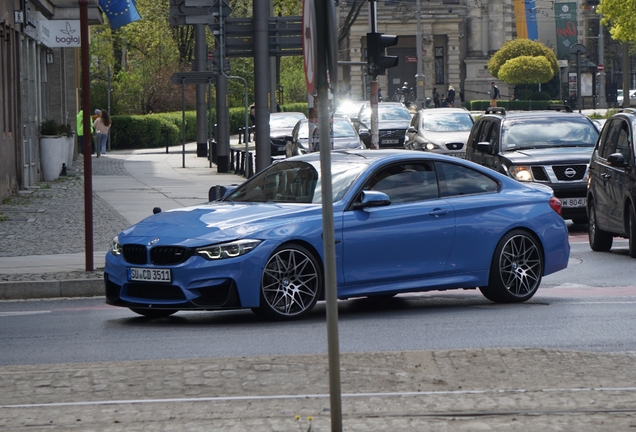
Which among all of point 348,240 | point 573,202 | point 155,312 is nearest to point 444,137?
point 573,202

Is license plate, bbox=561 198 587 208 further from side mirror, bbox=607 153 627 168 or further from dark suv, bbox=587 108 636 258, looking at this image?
side mirror, bbox=607 153 627 168

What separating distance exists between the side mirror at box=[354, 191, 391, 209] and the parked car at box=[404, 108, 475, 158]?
19.5 m

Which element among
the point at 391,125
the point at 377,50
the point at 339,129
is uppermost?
the point at 377,50

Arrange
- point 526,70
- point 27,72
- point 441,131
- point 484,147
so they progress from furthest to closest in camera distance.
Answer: point 526,70
point 441,131
point 27,72
point 484,147

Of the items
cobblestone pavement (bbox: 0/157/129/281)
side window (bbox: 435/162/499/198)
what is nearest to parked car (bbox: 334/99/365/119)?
cobblestone pavement (bbox: 0/157/129/281)

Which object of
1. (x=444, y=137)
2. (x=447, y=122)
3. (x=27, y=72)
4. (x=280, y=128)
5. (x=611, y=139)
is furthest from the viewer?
(x=280, y=128)

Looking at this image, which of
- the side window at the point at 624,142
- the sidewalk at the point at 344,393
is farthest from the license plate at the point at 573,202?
the sidewalk at the point at 344,393

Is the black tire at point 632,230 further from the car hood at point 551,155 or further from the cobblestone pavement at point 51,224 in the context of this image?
the cobblestone pavement at point 51,224

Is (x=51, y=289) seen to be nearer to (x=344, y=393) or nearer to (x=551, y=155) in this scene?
(x=344, y=393)

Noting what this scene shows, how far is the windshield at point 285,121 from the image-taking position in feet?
133

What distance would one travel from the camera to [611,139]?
16594 millimetres

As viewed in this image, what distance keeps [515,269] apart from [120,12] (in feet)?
88.8

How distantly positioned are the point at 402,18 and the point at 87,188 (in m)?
92.1

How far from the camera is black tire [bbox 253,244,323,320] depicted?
33.4ft
